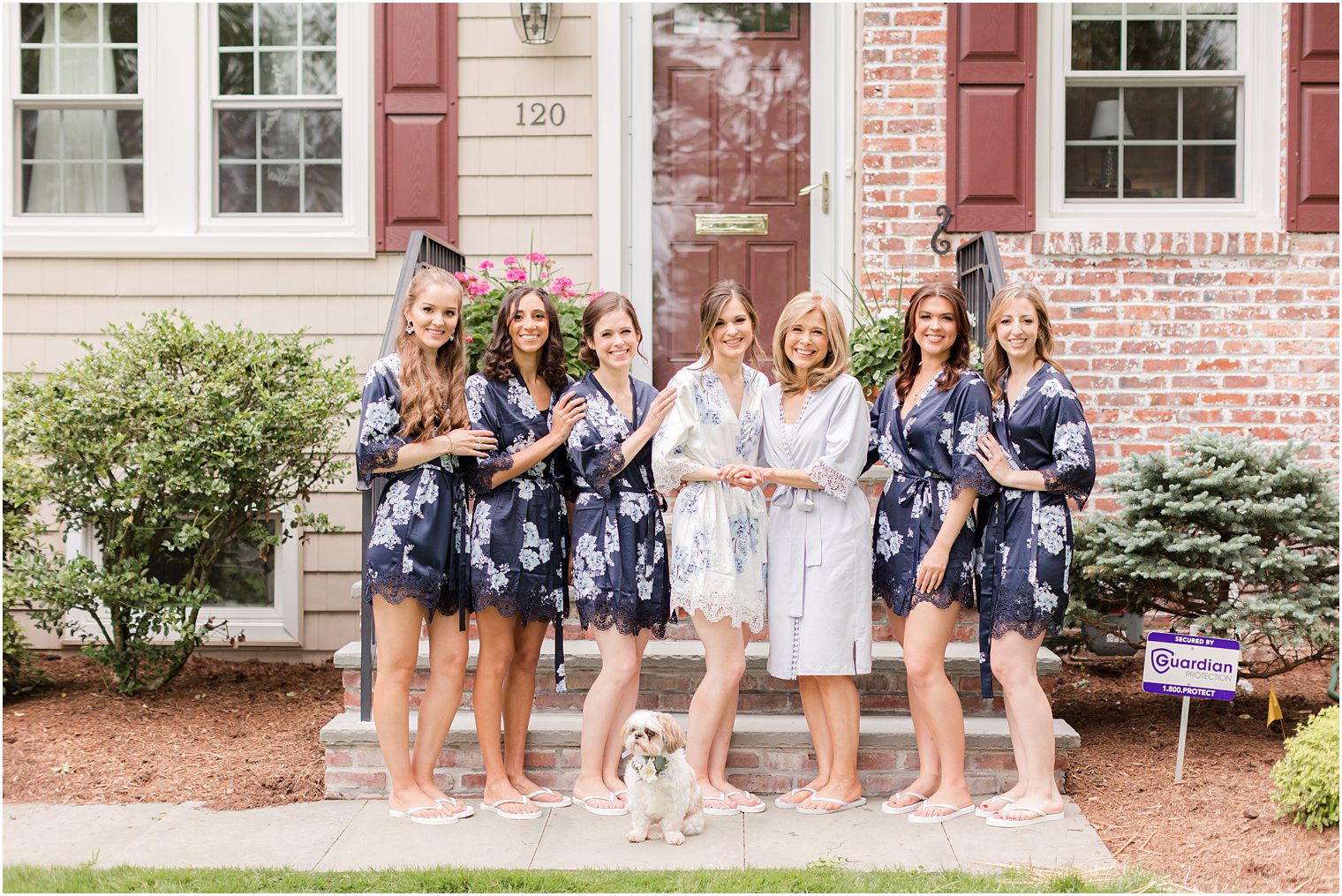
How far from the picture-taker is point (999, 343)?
168 inches

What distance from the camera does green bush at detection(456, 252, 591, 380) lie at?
575cm

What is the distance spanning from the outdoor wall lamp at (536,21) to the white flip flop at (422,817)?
418cm

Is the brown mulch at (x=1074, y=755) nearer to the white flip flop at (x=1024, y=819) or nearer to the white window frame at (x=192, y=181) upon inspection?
the white flip flop at (x=1024, y=819)

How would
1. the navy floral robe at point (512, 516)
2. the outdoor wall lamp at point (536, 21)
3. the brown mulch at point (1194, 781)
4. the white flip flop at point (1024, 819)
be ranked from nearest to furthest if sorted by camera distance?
the brown mulch at point (1194, 781) < the white flip flop at point (1024, 819) < the navy floral robe at point (512, 516) < the outdoor wall lamp at point (536, 21)

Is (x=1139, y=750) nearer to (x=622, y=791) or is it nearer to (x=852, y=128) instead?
(x=622, y=791)

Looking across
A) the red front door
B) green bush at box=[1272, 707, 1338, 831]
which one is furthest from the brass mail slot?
green bush at box=[1272, 707, 1338, 831]

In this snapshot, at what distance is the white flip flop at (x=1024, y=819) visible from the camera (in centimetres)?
400

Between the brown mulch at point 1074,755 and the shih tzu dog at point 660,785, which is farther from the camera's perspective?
the brown mulch at point 1074,755

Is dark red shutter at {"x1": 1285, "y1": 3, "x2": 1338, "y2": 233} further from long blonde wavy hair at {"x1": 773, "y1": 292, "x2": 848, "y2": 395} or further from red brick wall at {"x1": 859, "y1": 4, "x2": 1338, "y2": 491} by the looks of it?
long blonde wavy hair at {"x1": 773, "y1": 292, "x2": 848, "y2": 395}

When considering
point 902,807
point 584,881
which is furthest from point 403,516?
point 902,807

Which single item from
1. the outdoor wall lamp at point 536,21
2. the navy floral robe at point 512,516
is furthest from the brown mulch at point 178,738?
the outdoor wall lamp at point 536,21

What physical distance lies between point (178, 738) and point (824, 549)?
117 inches

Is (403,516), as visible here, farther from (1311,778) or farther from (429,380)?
(1311,778)

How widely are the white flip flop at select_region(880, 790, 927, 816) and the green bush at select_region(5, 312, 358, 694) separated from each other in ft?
9.95
